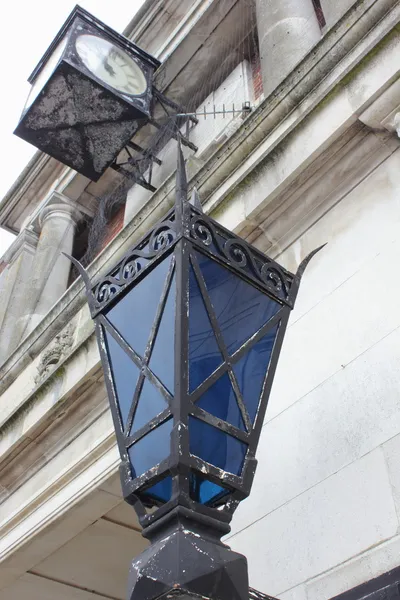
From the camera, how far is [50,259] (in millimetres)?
8977

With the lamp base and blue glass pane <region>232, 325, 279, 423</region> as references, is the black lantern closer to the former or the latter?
blue glass pane <region>232, 325, 279, 423</region>

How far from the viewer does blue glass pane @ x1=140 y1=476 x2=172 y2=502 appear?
1.79 meters

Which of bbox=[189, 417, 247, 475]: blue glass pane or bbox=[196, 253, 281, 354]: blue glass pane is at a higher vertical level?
bbox=[196, 253, 281, 354]: blue glass pane

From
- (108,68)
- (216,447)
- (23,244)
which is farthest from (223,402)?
(23,244)

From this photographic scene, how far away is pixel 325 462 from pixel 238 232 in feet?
5.07

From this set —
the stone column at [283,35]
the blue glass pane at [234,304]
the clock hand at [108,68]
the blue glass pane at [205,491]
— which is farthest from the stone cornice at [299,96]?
the clock hand at [108,68]

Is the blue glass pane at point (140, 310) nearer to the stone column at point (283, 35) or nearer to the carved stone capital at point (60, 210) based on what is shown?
the stone column at point (283, 35)

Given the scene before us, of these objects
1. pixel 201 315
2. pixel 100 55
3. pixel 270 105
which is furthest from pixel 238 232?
pixel 100 55

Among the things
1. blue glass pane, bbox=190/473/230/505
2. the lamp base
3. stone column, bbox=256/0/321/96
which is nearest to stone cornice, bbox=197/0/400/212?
stone column, bbox=256/0/321/96

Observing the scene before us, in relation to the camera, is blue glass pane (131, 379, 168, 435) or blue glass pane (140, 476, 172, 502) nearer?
blue glass pane (140, 476, 172, 502)

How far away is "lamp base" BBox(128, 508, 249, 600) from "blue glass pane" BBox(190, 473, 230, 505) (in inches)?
4.5

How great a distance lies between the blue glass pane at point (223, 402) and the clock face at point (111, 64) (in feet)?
19.2

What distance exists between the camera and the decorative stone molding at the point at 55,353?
5.61m

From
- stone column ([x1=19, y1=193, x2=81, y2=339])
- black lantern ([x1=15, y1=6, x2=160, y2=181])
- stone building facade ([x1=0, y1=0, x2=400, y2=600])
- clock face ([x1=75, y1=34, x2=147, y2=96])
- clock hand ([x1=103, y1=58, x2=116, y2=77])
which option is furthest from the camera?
stone column ([x1=19, y1=193, x2=81, y2=339])
